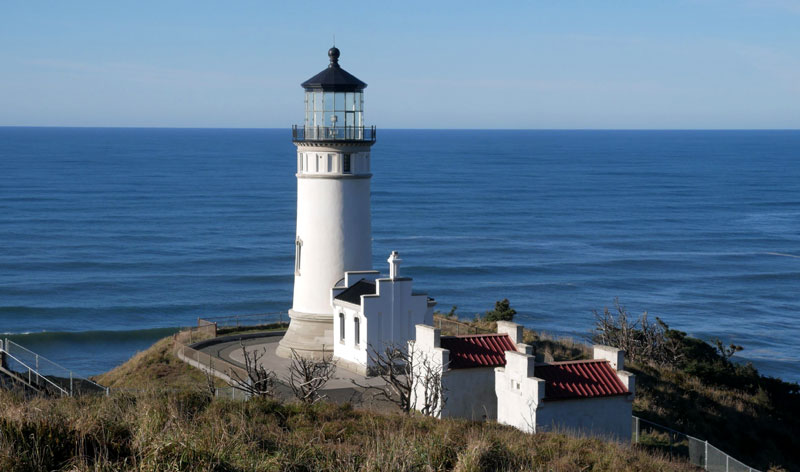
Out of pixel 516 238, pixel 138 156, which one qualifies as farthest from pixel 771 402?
pixel 138 156

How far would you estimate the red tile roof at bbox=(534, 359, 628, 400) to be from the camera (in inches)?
672

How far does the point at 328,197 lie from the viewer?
24609mm

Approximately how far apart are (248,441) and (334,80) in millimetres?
15761

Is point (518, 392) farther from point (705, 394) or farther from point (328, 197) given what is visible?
point (705, 394)

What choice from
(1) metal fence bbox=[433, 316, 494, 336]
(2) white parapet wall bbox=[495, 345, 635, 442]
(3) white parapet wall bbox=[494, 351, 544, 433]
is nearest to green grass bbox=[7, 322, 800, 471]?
(2) white parapet wall bbox=[495, 345, 635, 442]

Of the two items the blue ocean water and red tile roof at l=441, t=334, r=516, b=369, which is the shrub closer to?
red tile roof at l=441, t=334, r=516, b=369

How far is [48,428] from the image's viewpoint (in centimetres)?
940

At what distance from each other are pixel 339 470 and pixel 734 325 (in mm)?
40582

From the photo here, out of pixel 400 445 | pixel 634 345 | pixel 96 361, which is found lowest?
pixel 96 361

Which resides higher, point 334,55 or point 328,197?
point 334,55

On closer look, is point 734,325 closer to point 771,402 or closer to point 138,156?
point 771,402

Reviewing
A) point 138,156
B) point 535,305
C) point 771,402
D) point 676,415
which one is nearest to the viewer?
point 676,415

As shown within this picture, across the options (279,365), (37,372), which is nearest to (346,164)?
(279,365)

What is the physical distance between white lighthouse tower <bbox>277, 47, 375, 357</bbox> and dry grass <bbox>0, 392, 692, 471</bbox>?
1162 cm
